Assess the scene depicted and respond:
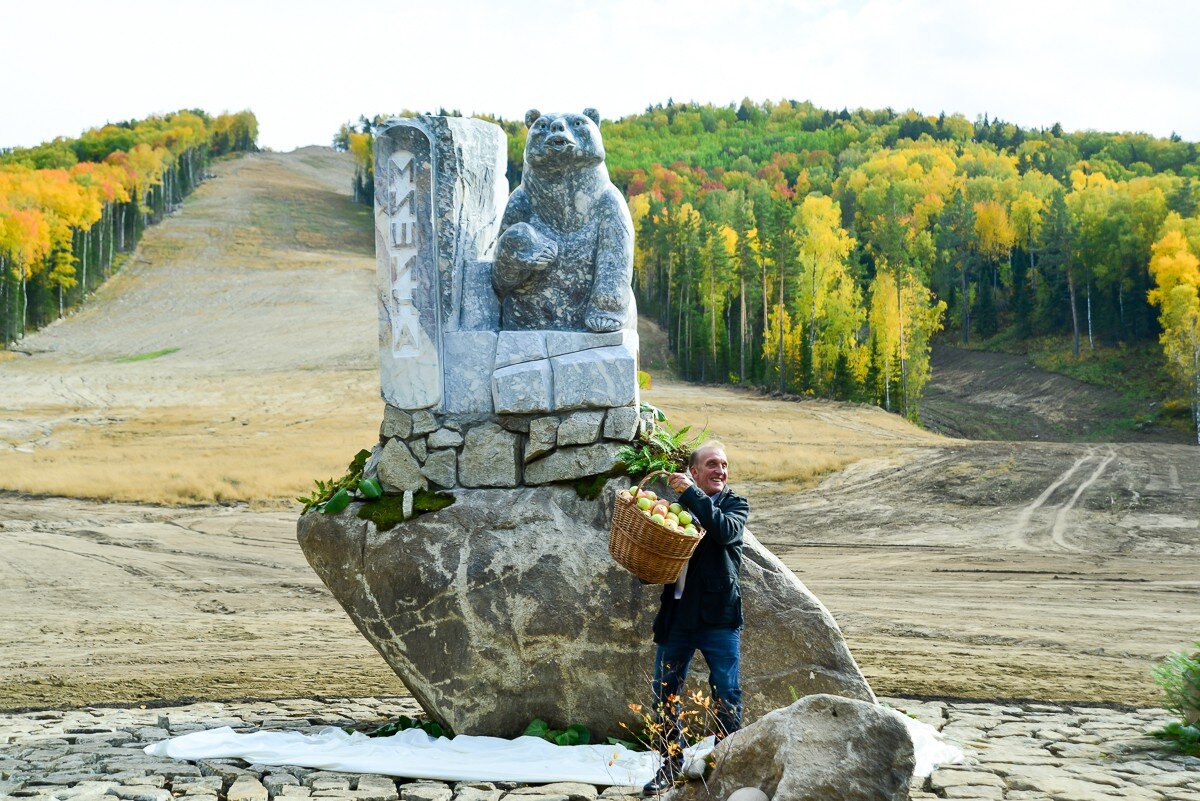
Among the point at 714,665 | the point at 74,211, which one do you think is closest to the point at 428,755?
the point at 714,665

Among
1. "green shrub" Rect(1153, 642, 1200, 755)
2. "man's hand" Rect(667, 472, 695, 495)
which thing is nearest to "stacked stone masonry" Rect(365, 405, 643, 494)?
"man's hand" Rect(667, 472, 695, 495)

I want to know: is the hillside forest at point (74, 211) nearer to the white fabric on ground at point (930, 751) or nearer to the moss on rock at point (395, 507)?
the moss on rock at point (395, 507)

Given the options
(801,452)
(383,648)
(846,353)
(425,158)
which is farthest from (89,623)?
(846,353)

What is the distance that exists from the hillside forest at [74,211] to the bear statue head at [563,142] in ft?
161

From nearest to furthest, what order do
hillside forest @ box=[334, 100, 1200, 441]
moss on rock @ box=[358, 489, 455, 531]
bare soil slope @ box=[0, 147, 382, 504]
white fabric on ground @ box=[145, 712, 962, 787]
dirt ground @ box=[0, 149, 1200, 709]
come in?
white fabric on ground @ box=[145, 712, 962, 787] < moss on rock @ box=[358, 489, 455, 531] < dirt ground @ box=[0, 149, 1200, 709] < bare soil slope @ box=[0, 147, 382, 504] < hillside forest @ box=[334, 100, 1200, 441]

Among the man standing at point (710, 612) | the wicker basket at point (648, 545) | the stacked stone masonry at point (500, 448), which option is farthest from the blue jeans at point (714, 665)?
the stacked stone masonry at point (500, 448)

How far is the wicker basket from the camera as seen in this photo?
594 cm

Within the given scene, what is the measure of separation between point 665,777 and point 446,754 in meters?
1.95

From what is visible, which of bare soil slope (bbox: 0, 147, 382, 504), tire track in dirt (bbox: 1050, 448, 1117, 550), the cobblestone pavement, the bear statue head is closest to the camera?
the cobblestone pavement

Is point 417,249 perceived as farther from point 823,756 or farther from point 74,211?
point 74,211

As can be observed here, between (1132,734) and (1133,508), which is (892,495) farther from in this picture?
(1132,734)

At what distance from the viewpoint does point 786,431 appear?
30.7 m

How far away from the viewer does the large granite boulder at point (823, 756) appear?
5.10 meters

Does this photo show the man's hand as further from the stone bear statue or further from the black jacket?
the stone bear statue
